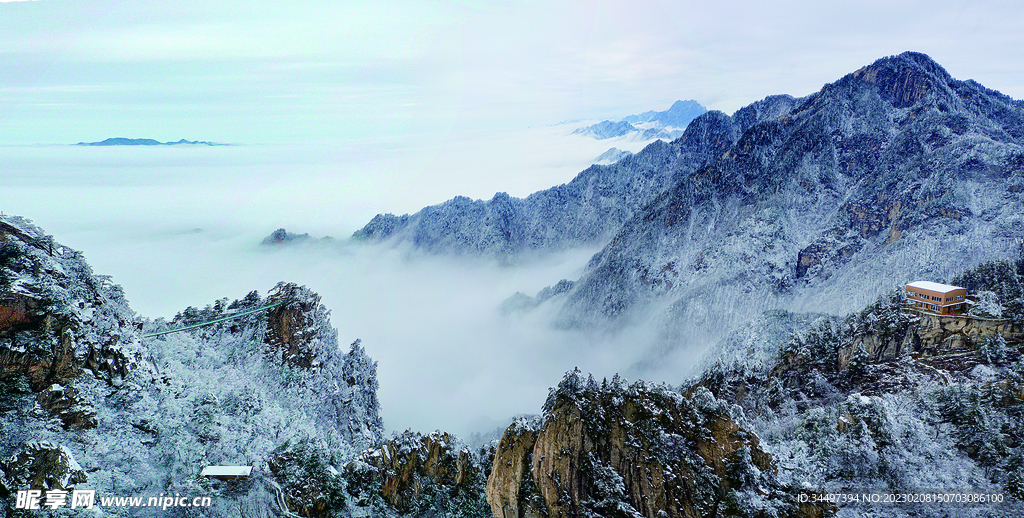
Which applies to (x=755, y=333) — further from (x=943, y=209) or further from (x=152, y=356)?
(x=152, y=356)

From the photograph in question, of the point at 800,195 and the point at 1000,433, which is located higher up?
the point at 800,195

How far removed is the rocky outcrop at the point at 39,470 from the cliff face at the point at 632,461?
38.7 meters

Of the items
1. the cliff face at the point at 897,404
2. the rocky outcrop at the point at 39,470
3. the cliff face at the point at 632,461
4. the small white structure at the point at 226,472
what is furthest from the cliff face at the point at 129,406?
the cliff face at the point at 897,404

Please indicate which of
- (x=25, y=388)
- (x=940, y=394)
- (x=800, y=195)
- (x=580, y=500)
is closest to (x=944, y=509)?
(x=940, y=394)

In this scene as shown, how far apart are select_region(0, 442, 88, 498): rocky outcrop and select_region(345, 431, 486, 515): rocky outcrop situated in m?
28.0

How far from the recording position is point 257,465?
60.0 metres

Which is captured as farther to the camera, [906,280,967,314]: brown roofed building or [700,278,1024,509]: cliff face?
[906,280,967,314]: brown roofed building

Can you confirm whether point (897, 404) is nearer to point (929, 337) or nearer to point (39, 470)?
point (929, 337)

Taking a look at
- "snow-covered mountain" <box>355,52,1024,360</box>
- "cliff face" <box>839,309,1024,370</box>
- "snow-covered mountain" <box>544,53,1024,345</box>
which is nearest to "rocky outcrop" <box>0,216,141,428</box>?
"cliff face" <box>839,309,1024,370</box>

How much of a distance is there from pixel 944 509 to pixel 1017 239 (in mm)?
103956

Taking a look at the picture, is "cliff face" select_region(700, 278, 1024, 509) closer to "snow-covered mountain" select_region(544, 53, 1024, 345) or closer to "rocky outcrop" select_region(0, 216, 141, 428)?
"snow-covered mountain" select_region(544, 53, 1024, 345)

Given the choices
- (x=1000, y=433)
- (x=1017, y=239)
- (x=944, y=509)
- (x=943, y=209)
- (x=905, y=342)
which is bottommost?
(x=944, y=509)

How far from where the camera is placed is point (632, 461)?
50.5 m

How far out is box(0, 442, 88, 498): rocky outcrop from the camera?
140ft
